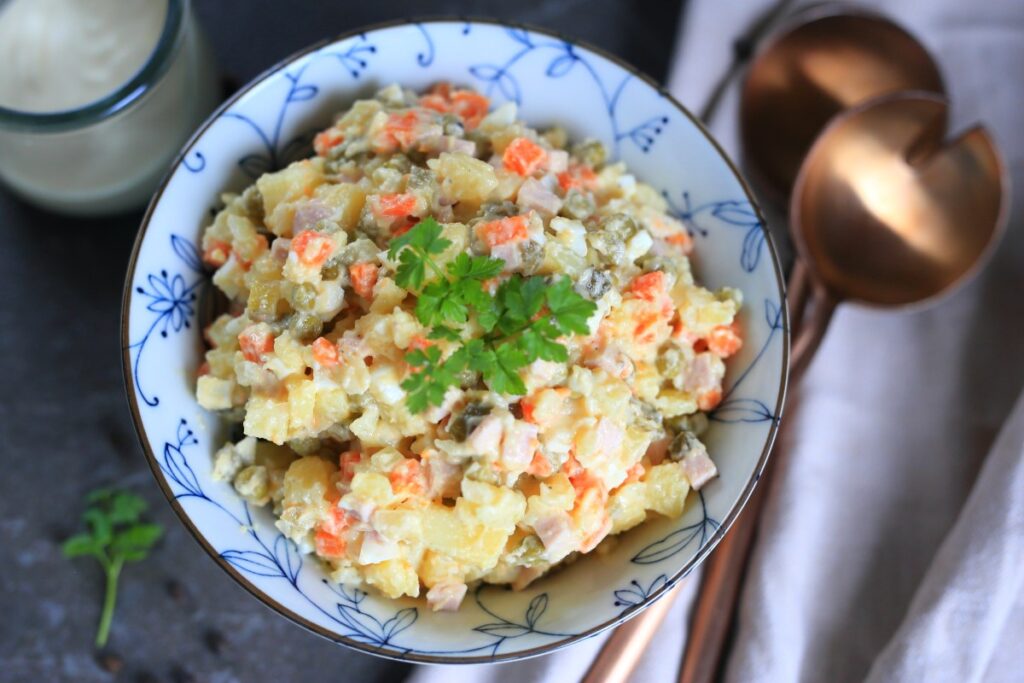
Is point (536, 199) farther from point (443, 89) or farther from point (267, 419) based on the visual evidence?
point (267, 419)

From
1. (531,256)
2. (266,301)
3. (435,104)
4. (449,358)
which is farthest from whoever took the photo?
(435,104)

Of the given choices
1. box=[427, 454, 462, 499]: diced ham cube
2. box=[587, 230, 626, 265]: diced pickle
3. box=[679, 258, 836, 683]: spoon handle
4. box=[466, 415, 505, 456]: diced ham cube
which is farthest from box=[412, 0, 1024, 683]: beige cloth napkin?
box=[587, 230, 626, 265]: diced pickle

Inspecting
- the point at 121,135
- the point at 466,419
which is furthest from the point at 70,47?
the point at 466,419

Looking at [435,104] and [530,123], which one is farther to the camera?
[530,123]

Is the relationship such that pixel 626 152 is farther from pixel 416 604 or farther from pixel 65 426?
pixel 65 426

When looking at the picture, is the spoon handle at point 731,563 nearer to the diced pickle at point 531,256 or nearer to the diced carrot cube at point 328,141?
the diced pickle at point 531,256

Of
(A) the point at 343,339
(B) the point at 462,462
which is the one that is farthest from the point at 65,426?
(B) the point at 462,462

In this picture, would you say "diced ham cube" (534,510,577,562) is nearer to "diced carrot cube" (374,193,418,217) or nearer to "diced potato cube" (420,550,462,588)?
Answer: "diced potato cube" (420,550,462,588)

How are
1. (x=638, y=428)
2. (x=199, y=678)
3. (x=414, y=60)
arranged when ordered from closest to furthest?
(x=638, y=428) < (x=414, y=60) < (x=199, y=678)
